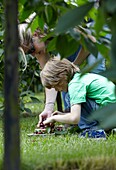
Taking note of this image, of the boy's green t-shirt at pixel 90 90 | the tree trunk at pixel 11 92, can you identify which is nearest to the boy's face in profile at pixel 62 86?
the boy's green t-shirt at pixel 90 90

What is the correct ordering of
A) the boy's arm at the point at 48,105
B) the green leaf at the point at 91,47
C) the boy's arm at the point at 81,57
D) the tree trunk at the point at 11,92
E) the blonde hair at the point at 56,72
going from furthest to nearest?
the boy's arm at the point at 48,105, the blonde hair at the point at 56,72, the boy's arm at the point at 81,57, the green leaf at the point at 91,47, the tree trunk at the point at 11,92

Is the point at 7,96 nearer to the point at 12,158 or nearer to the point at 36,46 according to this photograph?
the point at 12,158

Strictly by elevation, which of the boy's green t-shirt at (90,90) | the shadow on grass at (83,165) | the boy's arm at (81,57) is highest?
the boy's arm at (81,57)

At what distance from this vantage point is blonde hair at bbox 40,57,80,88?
3.67m

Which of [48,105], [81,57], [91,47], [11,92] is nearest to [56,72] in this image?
[81,57]

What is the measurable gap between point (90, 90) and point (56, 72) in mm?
295

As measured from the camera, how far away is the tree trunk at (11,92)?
1.42 meters

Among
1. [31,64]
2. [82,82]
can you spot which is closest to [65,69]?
[82,82]

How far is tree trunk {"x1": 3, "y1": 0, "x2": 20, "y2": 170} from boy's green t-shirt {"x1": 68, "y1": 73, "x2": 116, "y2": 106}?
214 cm

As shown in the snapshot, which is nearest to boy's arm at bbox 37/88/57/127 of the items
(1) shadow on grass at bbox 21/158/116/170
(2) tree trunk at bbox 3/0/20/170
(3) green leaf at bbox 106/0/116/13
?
(1) shadow on grass at bbox 21/158/116/170

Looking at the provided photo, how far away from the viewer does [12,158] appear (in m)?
1.44

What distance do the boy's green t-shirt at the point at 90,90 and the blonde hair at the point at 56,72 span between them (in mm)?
71

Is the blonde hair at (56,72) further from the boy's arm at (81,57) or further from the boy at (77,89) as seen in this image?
the boy's arm at (81,57)

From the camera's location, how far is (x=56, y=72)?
3.66 meters
